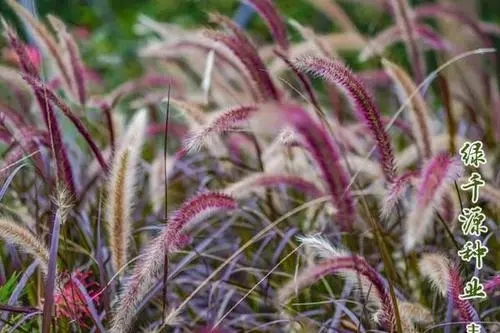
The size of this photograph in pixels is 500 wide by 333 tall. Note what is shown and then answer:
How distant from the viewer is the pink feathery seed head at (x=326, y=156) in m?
0.88

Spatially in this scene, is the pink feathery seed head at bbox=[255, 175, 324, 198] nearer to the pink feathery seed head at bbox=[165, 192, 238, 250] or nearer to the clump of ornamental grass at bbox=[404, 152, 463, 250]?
the pink feathery seed head at bbox=[165, 192, 238, 250]

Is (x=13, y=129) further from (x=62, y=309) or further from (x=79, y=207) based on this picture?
→ (x=62, y=309)

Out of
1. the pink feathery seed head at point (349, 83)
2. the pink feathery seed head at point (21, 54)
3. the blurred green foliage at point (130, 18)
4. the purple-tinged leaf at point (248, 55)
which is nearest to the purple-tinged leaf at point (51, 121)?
the pink feathery seed head at point (21, 54)

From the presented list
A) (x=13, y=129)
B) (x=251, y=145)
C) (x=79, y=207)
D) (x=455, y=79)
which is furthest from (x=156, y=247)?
(x=455, y=79)

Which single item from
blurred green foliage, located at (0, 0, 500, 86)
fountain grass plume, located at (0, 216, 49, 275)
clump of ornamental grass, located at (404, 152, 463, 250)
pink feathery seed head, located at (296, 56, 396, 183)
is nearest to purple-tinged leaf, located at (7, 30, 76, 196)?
fountain grass plume, located at (0, 216, 49, 275)

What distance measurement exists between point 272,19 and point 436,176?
67 cm

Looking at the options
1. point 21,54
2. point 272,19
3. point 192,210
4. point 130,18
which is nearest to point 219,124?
point 192,210

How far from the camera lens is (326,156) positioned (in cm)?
113

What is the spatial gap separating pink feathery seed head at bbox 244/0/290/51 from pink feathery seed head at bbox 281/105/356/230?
1.40ft

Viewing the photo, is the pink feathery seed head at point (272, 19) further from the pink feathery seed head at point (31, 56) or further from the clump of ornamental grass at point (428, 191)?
the clump of ornamental grass at point (428, 191)

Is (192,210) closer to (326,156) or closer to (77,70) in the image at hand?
(326,156)

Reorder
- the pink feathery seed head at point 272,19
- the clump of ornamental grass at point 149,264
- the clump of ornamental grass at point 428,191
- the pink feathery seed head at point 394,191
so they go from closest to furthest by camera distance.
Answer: the clump of ornamental grass at point 428,191 → the clump of ornamental grass at point 149,264 → the pink feathery seed head at point 394,191 → the pink feathery seed head at point 272,19

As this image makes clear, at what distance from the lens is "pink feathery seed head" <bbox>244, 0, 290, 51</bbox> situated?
176cm

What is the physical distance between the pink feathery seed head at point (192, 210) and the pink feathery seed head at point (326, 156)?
0.15 metres
